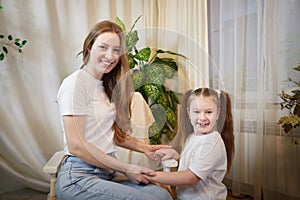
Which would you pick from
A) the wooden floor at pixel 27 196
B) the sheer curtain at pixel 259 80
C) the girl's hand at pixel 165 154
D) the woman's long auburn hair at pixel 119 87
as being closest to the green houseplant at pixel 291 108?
the sheer curtain at pixel 259 80

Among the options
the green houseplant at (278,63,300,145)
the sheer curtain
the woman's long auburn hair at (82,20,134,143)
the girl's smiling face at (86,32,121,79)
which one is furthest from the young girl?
the sheer curtain

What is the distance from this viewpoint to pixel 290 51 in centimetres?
144

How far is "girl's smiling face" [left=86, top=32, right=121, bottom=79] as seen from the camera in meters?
0.77

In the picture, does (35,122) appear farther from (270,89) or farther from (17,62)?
(270,89)

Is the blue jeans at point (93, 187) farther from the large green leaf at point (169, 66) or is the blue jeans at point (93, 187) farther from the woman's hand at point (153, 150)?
the large green leaf at point (169, 66)

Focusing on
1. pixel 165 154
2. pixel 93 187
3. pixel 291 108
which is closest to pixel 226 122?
pixel 165 154

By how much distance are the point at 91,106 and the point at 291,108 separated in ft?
3.52

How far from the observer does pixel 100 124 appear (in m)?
0.83

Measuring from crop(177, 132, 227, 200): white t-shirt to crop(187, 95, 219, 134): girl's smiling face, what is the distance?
0.03m

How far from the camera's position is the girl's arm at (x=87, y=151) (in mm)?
799

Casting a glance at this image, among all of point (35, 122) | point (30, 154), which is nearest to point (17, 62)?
point (35, 122)

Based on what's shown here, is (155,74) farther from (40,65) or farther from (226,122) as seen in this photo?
(40,65)

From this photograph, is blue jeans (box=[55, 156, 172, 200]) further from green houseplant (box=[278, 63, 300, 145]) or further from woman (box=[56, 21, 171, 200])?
green houseplant (box=[278, 63, 300, 145])

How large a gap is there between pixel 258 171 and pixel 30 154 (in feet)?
4.55
